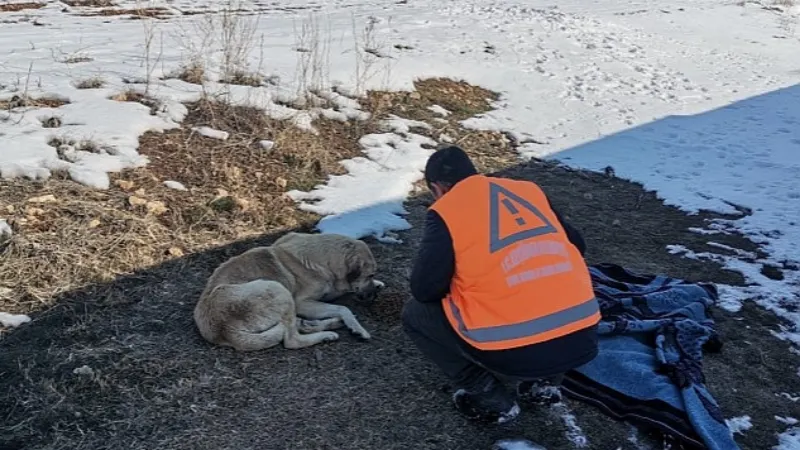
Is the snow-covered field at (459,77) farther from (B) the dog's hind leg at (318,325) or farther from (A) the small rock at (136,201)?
(B) the dog's hind leg at (318,325)

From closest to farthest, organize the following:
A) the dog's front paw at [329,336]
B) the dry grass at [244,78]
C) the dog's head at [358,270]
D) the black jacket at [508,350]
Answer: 1. the black jacket at [508,350]
2. the dog's front paw at [329,336]
3. the dog's head at [358,270]
4. the dry grass at [244,78]

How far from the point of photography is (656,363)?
4.57 m

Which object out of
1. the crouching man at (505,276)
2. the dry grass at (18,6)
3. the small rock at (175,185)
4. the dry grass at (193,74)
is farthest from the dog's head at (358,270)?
the dry grass at (18,6)

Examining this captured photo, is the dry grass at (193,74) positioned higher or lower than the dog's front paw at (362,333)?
higher

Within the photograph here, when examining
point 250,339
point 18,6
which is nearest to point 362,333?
point 250,339

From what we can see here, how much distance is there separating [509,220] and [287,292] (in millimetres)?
1827

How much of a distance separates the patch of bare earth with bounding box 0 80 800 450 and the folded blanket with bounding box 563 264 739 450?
16 centimetres

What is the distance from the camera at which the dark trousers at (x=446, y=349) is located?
4.11 meters

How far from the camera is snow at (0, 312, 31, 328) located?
15.5 ft

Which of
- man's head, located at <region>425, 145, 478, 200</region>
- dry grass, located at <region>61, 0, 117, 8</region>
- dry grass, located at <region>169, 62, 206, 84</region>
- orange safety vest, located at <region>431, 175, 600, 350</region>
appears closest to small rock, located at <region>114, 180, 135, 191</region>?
dry grass, located at <region>169, 62, 206, 84</region>

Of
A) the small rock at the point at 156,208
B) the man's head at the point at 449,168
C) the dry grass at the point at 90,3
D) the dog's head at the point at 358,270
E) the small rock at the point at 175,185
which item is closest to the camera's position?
the man's head at the point at 449,168

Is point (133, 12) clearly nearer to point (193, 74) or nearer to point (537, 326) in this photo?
point (193, 74)

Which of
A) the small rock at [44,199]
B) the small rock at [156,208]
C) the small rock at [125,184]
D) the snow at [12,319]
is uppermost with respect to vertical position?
the small rock at [44,199]

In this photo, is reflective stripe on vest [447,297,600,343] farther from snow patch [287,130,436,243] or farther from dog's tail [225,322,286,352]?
snow patch [287,130,436,243]
